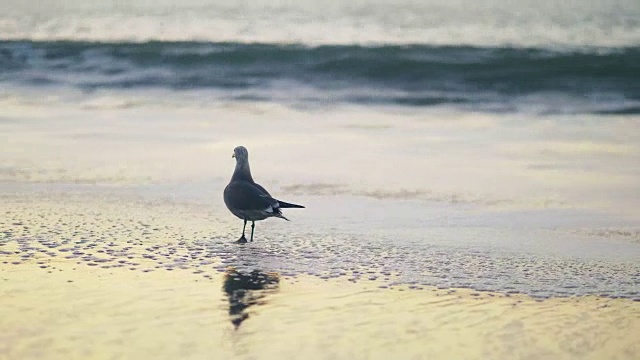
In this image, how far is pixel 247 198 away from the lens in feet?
21.9

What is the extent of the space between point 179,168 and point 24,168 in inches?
42.3

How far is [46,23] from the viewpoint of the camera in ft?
68.4

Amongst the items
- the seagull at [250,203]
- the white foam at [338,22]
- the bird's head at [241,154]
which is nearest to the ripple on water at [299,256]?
the seagull at [250,203]

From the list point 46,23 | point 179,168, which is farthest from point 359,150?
point 46,23

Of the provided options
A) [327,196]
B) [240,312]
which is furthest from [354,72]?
[240,312]

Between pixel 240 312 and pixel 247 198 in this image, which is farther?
pixel 247 198

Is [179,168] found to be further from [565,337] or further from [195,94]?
[195,94]

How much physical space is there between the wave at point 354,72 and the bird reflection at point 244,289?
25.8 feet

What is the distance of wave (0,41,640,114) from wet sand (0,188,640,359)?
7.78m

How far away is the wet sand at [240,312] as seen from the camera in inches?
167

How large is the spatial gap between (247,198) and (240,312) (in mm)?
1926

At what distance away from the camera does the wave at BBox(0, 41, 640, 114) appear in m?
14.1

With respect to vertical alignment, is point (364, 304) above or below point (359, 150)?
below

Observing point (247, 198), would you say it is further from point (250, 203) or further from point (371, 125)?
point (371, 125)
